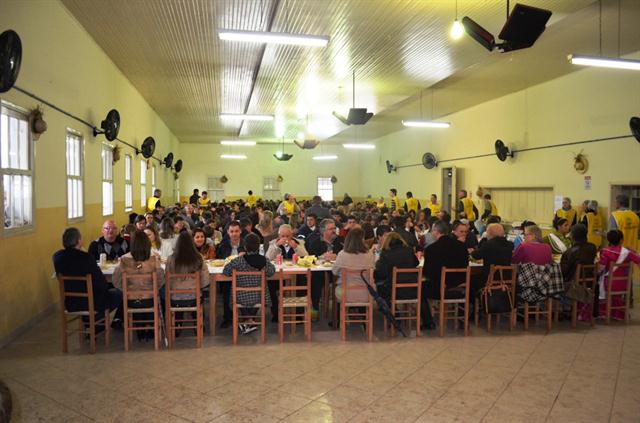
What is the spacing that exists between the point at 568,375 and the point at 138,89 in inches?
429

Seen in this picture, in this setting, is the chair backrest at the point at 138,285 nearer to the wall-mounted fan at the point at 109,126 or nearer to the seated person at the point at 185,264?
the seated person at the point at 185,264

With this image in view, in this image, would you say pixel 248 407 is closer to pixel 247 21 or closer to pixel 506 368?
pixel 506 368

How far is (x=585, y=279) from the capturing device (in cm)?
606

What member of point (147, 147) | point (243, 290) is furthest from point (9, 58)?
point (147, 147)

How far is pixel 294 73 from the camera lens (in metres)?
9.88

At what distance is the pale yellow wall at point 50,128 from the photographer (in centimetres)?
507

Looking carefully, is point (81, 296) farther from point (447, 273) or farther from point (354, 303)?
point (447, 273)

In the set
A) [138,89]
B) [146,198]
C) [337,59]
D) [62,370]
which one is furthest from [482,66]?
[146,198]

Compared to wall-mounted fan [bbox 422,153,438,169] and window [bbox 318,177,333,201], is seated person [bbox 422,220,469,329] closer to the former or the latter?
wall-mounted fan [bbox 422,153,438,169]

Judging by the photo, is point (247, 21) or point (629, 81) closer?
point (247, 21)

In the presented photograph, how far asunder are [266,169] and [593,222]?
56.4ft

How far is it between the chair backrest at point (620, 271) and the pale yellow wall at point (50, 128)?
22.6 feet

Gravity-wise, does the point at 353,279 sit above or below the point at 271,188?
below

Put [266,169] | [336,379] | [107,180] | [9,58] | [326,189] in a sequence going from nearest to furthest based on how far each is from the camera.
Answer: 1. [336,379]
2. [9,58]
3. [107,180]
4. [266,169]
5. [326,189]
